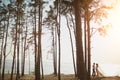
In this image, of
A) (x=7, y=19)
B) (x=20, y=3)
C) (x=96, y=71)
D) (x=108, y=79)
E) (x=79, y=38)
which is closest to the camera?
(x=79, y=38)

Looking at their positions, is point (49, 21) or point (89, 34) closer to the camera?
point (89, 34)

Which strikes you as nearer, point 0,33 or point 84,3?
point 84,3

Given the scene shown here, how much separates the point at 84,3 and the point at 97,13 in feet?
8.88

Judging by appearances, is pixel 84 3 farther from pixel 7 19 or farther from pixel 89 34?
pixel 7 19

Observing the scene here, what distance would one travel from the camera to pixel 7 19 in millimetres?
37250

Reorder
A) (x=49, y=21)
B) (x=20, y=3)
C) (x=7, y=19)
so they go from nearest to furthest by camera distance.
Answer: (x=20, y=3) → (x=7, y=19) → (x=49, y=21)

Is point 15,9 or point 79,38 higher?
point 15,9

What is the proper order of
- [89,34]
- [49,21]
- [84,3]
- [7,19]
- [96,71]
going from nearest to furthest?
[84,3] → [89,34] → [96,71] → [7,19] → [49,21]

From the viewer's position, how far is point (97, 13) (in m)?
21.5

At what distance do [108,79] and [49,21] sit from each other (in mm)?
21865

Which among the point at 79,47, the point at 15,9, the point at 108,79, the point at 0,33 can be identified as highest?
the point at 15,9

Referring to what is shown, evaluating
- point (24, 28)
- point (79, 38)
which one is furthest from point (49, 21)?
point (79, 38)

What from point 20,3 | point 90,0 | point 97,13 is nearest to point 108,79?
point 97,13

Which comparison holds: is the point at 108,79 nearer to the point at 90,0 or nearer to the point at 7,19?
the point at 90,0
